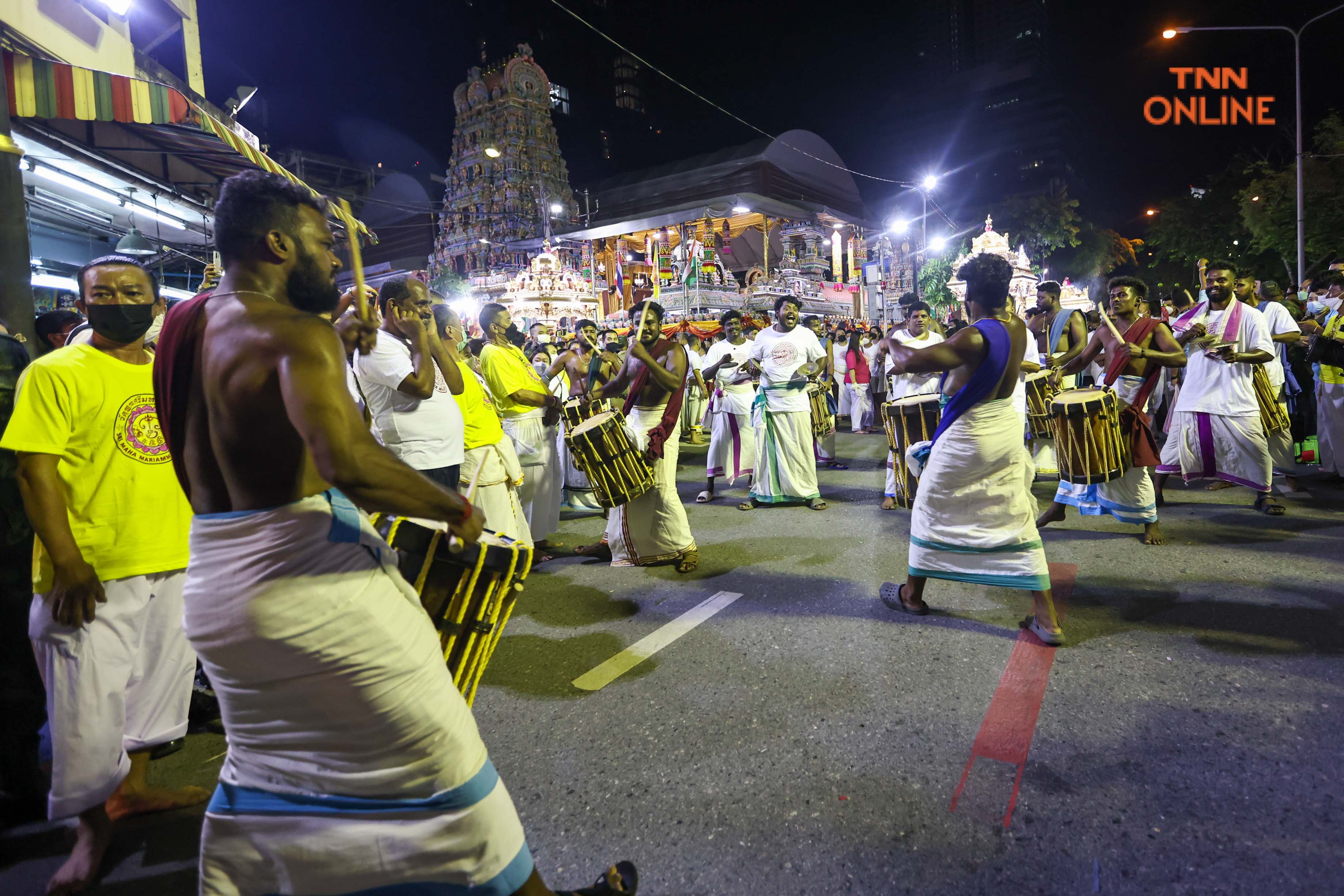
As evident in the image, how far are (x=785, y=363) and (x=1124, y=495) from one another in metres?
3.33

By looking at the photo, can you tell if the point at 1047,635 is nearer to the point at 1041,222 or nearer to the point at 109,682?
the point at 109,682

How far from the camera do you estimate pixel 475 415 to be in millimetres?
4656

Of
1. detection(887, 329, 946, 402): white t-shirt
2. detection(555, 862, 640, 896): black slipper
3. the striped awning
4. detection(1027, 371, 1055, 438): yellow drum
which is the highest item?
the striped awning

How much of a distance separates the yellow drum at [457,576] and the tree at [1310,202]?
24.1m

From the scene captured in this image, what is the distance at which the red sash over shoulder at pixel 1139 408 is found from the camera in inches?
216

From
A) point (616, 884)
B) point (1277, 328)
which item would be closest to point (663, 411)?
point (616, 884)

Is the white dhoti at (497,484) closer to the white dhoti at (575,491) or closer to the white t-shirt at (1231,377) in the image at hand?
the white dhoti at (575,491)

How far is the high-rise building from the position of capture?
1483 inches

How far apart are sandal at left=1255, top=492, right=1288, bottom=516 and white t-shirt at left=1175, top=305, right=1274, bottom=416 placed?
705 mm

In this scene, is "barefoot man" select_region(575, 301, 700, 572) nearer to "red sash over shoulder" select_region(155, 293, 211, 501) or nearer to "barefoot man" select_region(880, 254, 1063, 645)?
"barefoot man" select_region(880, 254, 1063, 645)

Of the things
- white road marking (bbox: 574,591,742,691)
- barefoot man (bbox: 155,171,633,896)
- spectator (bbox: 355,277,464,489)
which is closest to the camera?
barefoot man (bbox: 155,171,633,896)

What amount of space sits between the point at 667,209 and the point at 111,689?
3324 centimetres

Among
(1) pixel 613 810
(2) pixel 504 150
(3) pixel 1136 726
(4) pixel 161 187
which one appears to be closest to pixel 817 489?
(3) pixel 1136 726

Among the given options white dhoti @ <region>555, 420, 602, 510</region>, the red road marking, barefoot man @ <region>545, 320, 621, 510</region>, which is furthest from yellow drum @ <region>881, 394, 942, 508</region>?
white dhoti @ <region>555, 420, 602, 510</region>
